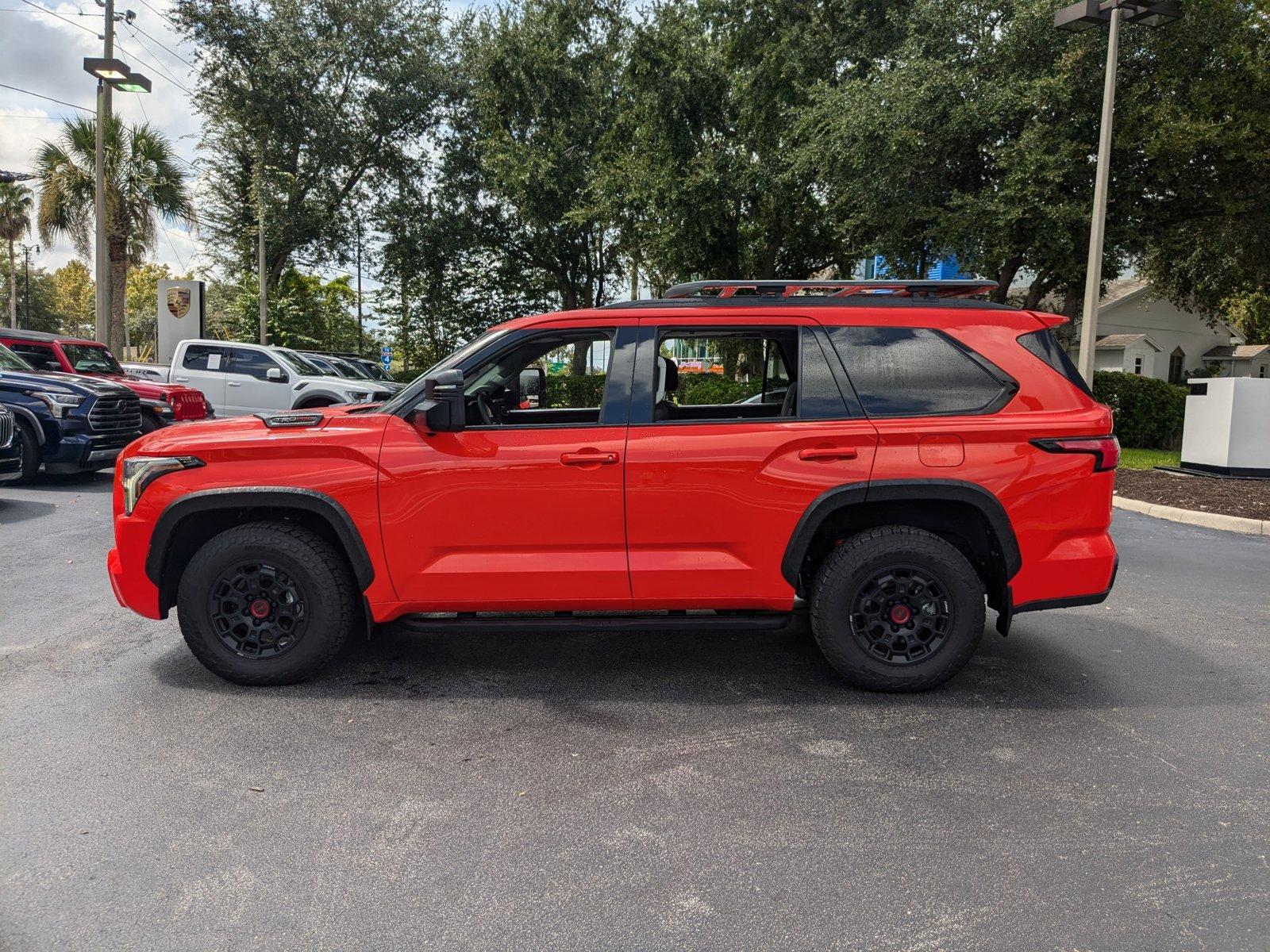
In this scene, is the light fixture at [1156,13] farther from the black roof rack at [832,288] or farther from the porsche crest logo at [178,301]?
the porsche crest logo at [178,301]

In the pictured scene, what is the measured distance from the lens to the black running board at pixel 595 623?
165 inches

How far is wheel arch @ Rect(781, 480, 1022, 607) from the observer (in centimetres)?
410

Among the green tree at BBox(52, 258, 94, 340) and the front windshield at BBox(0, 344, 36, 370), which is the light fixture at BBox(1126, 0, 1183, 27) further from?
the green tree at BBox(52, 258, 94, 340)

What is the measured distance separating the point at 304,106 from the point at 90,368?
60.9 feet

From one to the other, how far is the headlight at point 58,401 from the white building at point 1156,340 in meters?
39.5

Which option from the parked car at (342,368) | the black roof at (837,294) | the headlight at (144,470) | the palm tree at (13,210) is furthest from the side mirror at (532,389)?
the palm tree at (13,210)

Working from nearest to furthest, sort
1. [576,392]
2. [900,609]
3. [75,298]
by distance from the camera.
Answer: [900,609]
[576,392]
[75,298]

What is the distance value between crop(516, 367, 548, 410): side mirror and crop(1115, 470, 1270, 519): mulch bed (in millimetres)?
8473

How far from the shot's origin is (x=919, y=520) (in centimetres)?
434

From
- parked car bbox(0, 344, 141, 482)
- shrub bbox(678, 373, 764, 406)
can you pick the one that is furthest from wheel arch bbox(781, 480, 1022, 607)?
parked car bbox(0, 344, 141, 482)

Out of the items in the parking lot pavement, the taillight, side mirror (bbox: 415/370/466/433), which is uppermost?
side mirror (bbox: 415/370/466/433)

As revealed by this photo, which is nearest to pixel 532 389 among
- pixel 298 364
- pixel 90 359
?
pixel 90 359

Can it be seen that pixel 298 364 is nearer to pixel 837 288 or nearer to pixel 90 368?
pixel 90 368

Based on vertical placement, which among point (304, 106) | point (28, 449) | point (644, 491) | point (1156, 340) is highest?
point (304, 106)
